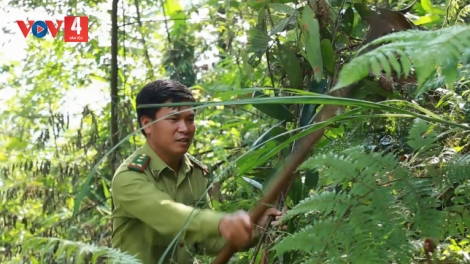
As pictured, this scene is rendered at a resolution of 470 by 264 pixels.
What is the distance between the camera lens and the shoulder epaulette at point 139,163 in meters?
1.66

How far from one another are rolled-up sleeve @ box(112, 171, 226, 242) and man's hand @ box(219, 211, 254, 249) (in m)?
0.06

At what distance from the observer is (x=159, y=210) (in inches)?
57.4

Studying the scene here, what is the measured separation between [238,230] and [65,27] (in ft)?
7.55

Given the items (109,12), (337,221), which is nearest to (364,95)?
(337,221)

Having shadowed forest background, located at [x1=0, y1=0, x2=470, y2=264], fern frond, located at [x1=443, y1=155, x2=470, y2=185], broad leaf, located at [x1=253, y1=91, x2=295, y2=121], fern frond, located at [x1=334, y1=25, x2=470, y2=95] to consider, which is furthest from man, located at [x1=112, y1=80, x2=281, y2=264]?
fern frond, located at [x1=334, y1=25, x2=470, y2=95]

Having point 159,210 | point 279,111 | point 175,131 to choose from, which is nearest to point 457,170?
point 279,111

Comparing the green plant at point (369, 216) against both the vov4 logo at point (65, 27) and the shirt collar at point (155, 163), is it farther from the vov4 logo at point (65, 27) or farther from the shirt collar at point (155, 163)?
the vov4 logo at point (65, 27)

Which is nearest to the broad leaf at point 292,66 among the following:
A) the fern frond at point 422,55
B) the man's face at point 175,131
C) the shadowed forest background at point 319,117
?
the shadowed forest background at point 319,117

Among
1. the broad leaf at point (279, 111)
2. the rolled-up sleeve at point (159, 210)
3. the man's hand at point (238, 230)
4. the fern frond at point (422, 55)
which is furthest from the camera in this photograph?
the broad leaf at point (279, 111)

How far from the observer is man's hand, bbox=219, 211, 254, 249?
1.20m

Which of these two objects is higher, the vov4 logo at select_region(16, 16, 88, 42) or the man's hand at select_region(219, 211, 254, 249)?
the vov4 logo at select_region(16, 16, 88, 42)

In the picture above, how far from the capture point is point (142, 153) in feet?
5.90

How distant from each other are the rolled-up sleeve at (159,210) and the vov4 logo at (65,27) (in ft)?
5.82

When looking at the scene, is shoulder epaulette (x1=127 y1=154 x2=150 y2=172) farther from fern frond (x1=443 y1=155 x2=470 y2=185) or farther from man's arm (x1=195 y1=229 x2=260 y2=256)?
fern frond (x1=443 y1=155 x2=470 y2=185)
